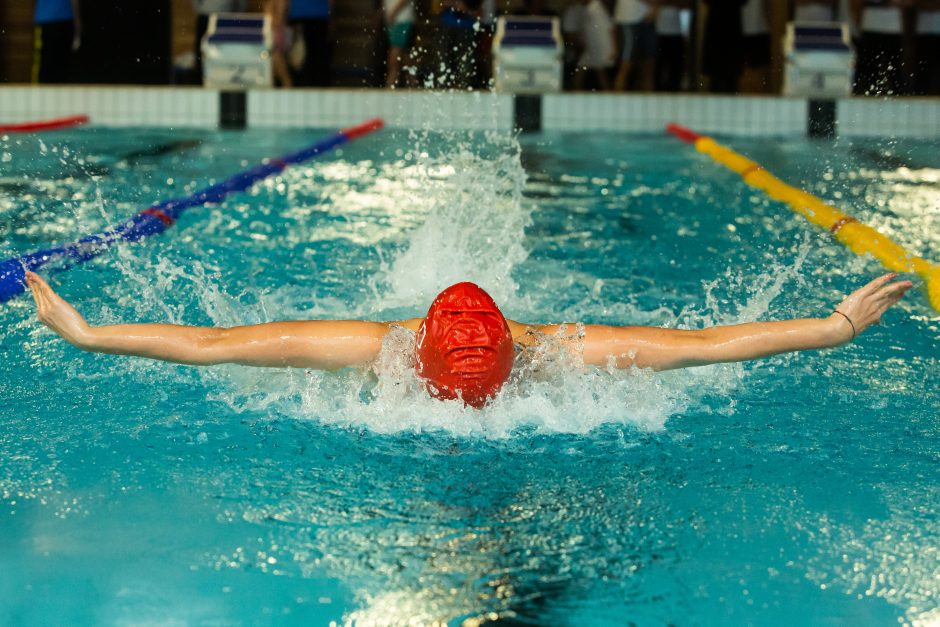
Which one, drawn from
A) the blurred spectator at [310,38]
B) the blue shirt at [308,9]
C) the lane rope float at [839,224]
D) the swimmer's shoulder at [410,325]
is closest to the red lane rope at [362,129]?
the blurred spectator at [310,38]

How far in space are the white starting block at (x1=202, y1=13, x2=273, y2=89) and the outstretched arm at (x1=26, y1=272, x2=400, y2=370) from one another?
7272 mm

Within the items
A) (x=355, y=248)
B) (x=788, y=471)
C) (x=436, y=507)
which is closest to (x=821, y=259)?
(x=355, y=248)

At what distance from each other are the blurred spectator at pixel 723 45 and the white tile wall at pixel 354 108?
2.13m

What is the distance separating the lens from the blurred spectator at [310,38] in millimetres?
9781

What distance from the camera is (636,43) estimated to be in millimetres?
9969

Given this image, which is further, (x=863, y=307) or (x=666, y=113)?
(x=666, y=113)

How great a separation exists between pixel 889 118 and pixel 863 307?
732 cm

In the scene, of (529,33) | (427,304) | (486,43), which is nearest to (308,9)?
(486,43)

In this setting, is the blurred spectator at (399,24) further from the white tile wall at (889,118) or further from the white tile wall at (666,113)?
the white tile wall at (889,118)

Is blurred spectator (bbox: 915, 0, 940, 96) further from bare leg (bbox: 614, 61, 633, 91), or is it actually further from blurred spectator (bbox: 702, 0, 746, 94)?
bare leg (bbox: 614, 61, 633, 91)

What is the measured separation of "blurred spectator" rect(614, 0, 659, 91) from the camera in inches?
383

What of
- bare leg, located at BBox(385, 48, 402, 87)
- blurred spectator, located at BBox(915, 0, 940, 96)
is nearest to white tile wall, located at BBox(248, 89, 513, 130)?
bare leg, located at BBox(385, 48, 402, 87)

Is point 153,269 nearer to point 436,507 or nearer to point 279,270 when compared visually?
point 279,270

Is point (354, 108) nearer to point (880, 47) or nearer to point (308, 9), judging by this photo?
point (308, 9)
